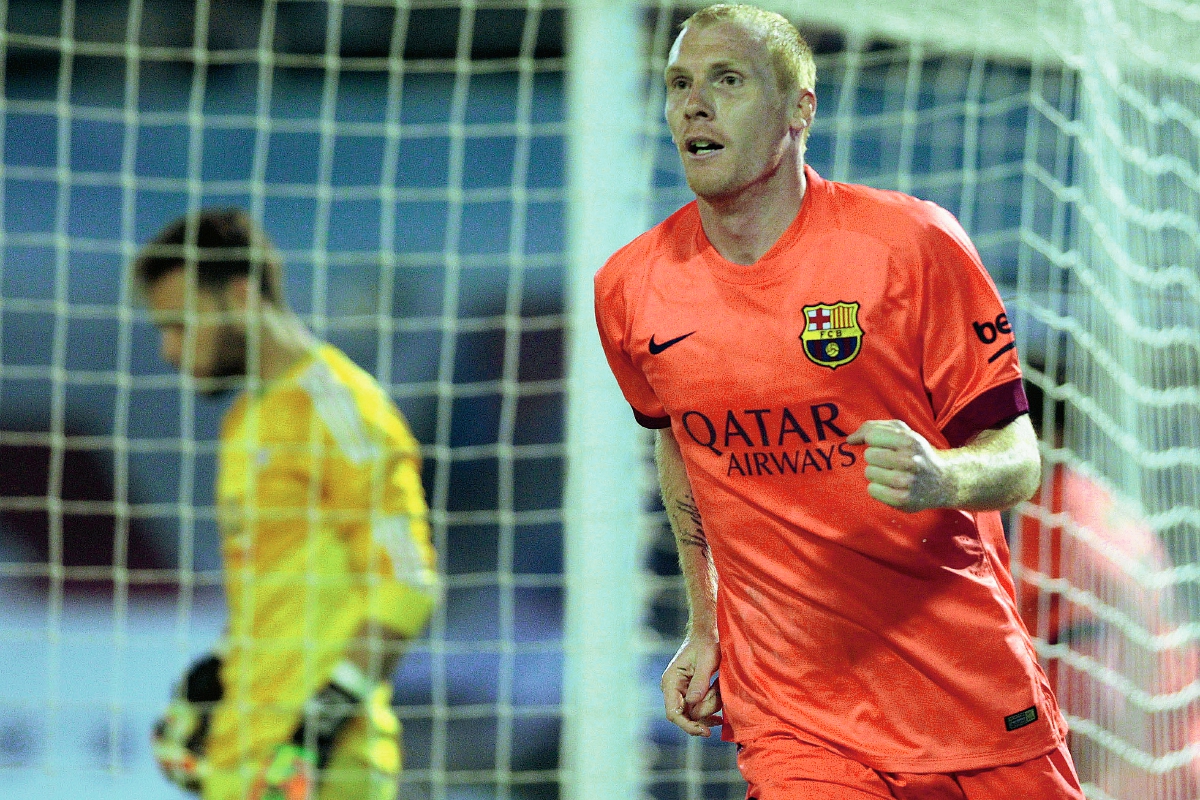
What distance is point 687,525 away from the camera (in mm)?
2486

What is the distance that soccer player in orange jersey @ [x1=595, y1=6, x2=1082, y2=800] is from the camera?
6.95 ft

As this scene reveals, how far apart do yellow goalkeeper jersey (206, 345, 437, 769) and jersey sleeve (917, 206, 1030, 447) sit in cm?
213

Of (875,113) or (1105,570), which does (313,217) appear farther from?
(1105,570)

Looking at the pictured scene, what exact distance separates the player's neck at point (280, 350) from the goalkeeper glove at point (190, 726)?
828mm

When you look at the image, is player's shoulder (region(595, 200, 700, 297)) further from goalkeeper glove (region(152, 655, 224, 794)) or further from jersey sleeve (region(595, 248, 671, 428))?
goalkeeper glove (region(152, 655, 224, 794))

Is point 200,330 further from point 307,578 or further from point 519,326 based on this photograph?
point 519,326

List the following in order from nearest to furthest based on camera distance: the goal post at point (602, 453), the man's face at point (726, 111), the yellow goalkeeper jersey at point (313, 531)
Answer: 1. the man's face at point (726, 111)
2. the yellow goalkeeper jersey at point (313, 531)
3. the goal post at point (602, 453)

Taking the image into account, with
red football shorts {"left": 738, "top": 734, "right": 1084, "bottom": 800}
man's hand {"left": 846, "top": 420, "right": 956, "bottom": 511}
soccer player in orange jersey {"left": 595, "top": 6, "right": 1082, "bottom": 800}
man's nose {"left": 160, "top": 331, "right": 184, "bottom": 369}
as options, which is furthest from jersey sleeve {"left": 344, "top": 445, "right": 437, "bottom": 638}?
man's hand {"left": 846, "top": 420, "right": 956, "bottom": 511}

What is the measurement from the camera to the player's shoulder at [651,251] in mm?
2332

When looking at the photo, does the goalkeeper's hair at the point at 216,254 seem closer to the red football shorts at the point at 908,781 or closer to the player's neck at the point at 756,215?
the player's neck at the point at 756,215

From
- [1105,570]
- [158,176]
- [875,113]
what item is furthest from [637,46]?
[158,176]

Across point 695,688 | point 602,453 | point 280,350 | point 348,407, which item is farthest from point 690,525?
point 280,350

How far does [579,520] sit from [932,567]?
→ 2005mm

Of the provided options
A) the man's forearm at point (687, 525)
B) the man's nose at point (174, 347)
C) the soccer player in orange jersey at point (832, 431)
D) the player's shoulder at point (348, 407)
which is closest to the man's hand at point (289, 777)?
the player's shoulder at point (348, 407)
